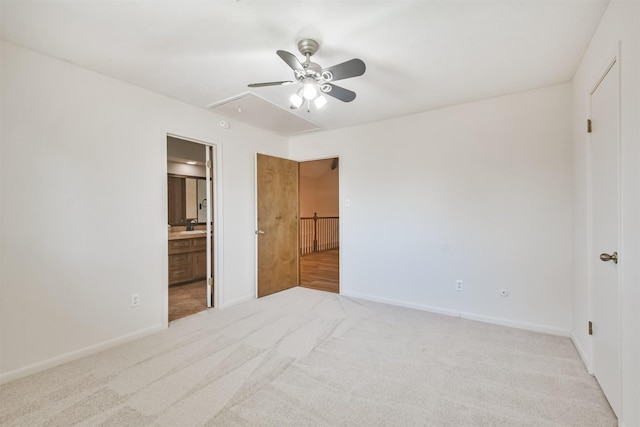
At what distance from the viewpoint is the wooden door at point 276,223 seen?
3.88 metres

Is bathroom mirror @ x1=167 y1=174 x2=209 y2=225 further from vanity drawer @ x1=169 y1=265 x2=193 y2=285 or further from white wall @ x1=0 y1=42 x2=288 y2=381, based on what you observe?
white wall @ x1=0 y1=42 x2=288 y2=381

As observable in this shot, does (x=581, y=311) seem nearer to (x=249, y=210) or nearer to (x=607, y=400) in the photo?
(x=607, y=400)

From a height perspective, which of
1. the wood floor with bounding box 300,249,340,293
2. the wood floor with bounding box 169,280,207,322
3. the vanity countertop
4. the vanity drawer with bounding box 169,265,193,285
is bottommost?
the wood floor with bounding box 169,280,207,322

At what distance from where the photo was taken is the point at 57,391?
1.83 m

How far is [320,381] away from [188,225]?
3879mm

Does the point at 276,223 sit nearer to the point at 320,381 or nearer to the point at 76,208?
the point at 76,208

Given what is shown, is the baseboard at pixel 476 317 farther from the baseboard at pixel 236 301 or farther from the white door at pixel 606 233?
the baseboard at pixel 236 301

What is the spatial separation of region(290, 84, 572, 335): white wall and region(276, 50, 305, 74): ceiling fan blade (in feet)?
6.69

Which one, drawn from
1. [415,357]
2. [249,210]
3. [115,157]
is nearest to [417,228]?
[415,357]

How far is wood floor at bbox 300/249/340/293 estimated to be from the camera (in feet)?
14.4

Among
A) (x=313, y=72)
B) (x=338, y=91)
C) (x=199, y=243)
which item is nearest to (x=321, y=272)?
(x=199, y=243)

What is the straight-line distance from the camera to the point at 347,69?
5.98 feet

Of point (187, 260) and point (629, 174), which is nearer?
point (629, 174)

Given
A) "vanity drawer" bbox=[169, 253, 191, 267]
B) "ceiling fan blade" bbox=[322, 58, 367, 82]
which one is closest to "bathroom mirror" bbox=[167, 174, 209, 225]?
"vanity drawer" bbox=[169, 253, 191, 267]
